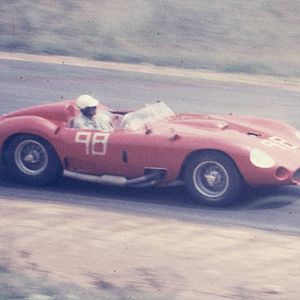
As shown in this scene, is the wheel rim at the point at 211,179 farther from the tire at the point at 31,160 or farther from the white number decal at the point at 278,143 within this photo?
the tire at the point at 31,160

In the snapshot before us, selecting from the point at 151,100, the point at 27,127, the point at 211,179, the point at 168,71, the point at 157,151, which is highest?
the point at 168,71

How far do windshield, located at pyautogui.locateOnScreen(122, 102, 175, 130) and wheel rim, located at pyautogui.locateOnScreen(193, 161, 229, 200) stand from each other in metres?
0.97

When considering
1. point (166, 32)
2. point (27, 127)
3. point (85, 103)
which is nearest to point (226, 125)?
point (85, 103)

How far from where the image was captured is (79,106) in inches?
411

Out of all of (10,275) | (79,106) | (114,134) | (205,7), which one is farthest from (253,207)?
(205,7)

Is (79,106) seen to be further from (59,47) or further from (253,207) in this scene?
(59,47)

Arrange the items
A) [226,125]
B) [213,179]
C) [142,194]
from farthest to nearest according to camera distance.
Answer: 1. [142,194]
2. [226,125]
3. [213,179]

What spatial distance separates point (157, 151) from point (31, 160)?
1592 millimetres

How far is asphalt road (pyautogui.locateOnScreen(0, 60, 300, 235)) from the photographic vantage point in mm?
9500

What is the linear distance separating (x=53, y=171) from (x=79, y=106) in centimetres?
79

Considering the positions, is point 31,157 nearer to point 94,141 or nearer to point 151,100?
point 94,141

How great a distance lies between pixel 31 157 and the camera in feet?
34.1

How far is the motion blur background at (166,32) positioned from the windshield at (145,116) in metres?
12.8

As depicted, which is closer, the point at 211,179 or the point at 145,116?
the point at 211,179
